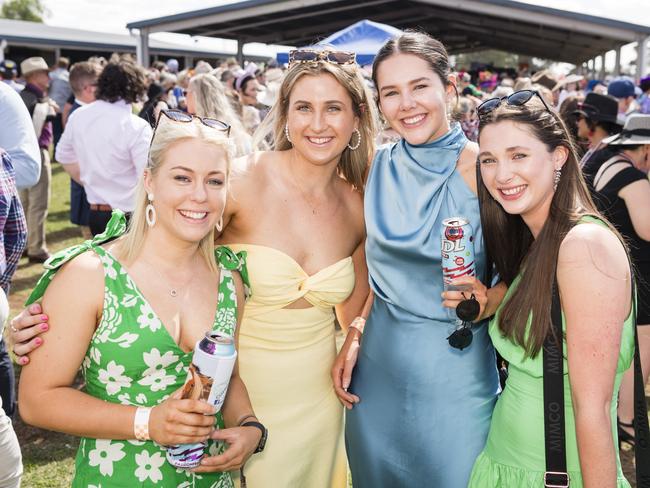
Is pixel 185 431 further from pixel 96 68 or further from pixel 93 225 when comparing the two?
pixel 96 68

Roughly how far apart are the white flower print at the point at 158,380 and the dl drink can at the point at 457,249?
3.47ft

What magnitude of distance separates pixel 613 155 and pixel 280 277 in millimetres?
3159

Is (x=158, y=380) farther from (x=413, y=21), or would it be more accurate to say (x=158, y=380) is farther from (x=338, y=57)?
(x=413, y=21)

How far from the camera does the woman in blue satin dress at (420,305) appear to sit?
9.01ft

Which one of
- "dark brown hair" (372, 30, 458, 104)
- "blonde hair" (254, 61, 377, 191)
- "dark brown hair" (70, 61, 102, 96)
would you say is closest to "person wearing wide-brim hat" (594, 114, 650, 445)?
"blonde hair" (254, 61, 377, 191)

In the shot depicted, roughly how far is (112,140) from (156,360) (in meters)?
4.29

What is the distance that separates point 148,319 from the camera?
82.2 inches

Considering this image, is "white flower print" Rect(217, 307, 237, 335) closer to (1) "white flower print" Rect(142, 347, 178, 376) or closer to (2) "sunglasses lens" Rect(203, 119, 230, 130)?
(1) "white flower print" Rect(142, 347, 178, 376)

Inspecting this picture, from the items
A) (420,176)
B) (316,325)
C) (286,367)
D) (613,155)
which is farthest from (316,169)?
(613,155)

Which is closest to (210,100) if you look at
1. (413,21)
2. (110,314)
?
(110,314)

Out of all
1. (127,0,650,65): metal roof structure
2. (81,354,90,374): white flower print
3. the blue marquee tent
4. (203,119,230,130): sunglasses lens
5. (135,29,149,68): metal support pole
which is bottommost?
(81,354,90,374): white flower print

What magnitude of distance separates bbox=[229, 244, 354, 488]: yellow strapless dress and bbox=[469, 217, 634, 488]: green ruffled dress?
967 mm

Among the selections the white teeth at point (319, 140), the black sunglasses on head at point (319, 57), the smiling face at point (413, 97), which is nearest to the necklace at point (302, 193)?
the white teeth at point (319, 140)

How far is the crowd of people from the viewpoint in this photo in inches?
79.4
